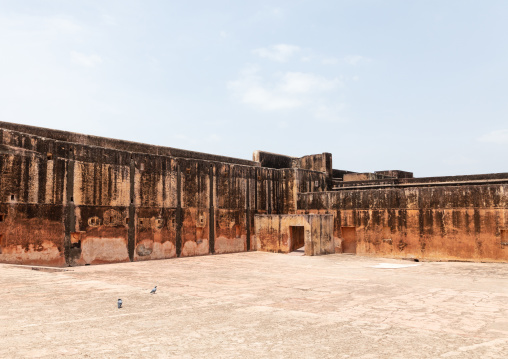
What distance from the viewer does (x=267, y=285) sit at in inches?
399

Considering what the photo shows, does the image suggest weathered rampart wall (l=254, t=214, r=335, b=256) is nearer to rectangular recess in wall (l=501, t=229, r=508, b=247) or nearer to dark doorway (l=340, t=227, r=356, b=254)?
dark doorway (l=340, t=227, r=356, b=254)

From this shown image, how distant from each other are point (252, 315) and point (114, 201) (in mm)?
10261

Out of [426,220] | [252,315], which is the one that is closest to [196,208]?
[426,220]

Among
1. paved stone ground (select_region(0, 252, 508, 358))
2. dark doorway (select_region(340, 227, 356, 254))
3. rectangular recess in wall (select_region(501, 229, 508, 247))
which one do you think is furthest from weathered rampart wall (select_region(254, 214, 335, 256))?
rectangular recess in wall (select_region(501, 229, 508, 247))

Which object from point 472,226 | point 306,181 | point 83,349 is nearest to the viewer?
Result: point 83,349

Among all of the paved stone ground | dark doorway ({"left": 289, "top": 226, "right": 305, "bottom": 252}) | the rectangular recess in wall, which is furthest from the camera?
dark doorway ({"left": 289, "top": 226, "right": 305, "bottom": 252})

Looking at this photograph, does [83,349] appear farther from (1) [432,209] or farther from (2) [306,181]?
(2) [306,181]

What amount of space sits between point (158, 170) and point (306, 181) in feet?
28.3

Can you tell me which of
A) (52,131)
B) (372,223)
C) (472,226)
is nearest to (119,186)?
(52,131)

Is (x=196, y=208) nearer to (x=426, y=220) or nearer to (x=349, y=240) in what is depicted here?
(x=349, y=240)

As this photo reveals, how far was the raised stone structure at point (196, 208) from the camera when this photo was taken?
1355 cm

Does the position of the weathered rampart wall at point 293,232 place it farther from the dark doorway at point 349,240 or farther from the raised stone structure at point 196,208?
the dark doorway at point 349,240

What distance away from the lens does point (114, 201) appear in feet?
51.0

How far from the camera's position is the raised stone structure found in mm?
13547
